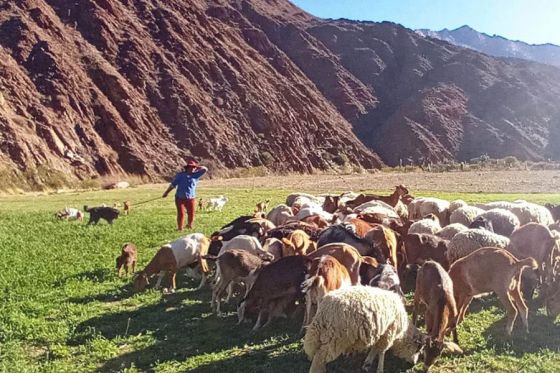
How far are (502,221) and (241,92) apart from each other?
221ft

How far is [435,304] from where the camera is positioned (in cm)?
820

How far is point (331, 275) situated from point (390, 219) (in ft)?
22.5

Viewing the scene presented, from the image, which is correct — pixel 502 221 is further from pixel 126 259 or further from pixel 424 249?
pixel 126 259

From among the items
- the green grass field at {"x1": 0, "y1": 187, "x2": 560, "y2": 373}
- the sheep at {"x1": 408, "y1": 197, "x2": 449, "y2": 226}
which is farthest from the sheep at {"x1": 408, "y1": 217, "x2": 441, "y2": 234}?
the sheep at {"x1": 408, "y1": 197, "x2": 449, "y2": 226}

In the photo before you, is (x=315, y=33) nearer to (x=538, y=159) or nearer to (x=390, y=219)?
(x=538, y=159)

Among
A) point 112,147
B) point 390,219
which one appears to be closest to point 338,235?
point 390,219

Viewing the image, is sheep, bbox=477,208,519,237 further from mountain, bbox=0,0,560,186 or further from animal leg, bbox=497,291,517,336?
mountain, bbox=0,0,560,186

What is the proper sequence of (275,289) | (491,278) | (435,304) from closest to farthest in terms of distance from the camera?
(435,304)
(491,278)
(275,289)

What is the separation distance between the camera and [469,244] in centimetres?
1152

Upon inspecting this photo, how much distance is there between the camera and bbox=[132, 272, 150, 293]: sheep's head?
12203mm

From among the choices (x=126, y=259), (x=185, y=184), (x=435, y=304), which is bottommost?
(x=126, y=259)

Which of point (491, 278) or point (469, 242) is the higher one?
point (469, 242)

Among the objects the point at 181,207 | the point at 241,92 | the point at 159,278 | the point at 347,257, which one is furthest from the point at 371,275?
the point at 241,92

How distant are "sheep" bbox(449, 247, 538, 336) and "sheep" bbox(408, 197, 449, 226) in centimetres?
880
